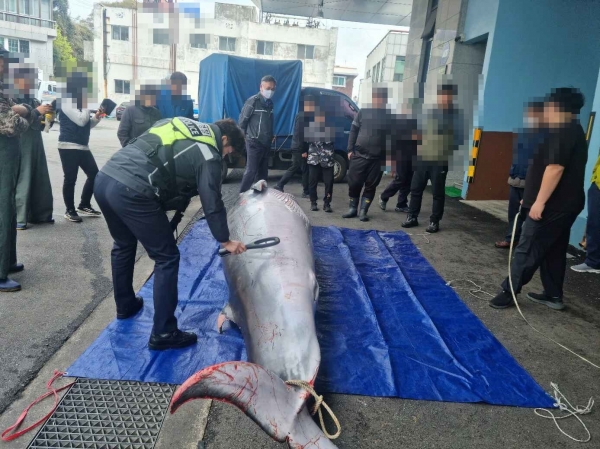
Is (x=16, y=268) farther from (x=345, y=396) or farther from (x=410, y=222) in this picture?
(x=410, y=222)

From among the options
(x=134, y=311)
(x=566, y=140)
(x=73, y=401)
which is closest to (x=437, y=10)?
(x=566, y=140)

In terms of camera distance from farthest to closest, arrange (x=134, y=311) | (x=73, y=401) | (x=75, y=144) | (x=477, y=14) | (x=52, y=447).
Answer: (x=477, y=14)
(x=75, y=144)
(x=134, y=311)
(x=73, y=401)
(x=52, y=447)

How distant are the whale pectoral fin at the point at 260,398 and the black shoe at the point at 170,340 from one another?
1.20 meters

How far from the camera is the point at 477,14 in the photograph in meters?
8.93

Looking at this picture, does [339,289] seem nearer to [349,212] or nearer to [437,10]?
[349,212]

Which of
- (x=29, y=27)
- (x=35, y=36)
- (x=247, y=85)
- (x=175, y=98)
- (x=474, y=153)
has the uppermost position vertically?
(x=29, y=27)

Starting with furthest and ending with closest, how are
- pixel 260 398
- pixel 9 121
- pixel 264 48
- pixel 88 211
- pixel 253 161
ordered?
pixel 264 48 < pixel 253 161 < pixel 88 211 < pixel 9 121 < pixel 260 398

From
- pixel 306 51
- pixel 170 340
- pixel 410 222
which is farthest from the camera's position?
pixel 306 51

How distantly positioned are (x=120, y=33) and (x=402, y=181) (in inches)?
1087

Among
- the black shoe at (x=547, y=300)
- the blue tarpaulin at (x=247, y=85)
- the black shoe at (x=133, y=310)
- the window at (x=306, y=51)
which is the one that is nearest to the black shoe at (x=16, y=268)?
the black shoe at (x=133, y=310)

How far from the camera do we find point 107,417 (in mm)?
2334

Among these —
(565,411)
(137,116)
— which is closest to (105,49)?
(137,116)

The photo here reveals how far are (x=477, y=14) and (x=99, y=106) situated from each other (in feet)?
25.2

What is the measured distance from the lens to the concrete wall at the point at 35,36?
103 ft
